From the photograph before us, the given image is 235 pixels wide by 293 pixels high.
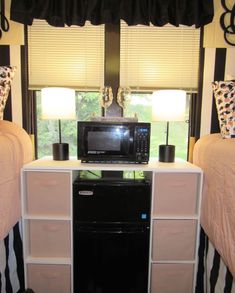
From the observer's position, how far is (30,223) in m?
1.45

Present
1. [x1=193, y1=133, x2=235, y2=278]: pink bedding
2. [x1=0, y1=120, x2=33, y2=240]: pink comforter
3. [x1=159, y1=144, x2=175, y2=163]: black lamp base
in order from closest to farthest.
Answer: [x1=193, y1=133, x2=235, y2=278]: pink bedding → [x1=0, y1=120, x2=33, y2=240]: pink comforter → [x1=159, y1=144, x2=175, y2=163]: black lamp base

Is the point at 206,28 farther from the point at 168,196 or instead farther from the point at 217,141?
the point at 168,196

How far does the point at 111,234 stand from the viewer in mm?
1426

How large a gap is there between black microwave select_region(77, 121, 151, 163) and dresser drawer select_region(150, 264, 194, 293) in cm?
67

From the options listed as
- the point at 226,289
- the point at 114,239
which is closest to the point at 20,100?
the point at 114,239

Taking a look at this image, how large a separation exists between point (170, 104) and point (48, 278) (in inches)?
51.7

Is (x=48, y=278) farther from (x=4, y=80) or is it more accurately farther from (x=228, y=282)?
(x=4, y=80)

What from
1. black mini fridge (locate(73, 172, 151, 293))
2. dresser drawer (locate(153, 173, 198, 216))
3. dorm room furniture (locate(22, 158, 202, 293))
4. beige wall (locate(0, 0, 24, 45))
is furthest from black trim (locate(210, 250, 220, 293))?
beige wall (locate(0, 0, 24, 45))

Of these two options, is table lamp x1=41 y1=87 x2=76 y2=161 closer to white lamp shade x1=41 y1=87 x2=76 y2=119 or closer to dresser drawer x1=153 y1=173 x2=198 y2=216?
white lamp shade x1=41 y1=87 x2=76 y2=119

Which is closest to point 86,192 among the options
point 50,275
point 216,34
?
point 50,275

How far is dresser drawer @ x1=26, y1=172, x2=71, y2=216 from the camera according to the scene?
4.60 feet

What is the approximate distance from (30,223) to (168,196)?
0.86 m

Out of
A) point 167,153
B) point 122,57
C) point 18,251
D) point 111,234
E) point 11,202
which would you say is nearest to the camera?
point 11,202

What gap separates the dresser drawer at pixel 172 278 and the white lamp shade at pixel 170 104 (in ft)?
2.99
